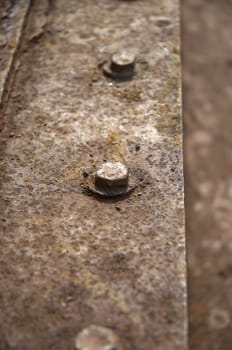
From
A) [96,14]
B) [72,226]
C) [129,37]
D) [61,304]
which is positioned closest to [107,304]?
[61,304]

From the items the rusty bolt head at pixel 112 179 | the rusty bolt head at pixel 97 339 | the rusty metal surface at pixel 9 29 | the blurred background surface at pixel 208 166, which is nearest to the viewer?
the rusty bolt head at pixel 97 339

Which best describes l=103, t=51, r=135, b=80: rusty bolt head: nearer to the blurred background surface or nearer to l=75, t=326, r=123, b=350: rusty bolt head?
l=75, t=326, r=123, b=350: rusty bolt head

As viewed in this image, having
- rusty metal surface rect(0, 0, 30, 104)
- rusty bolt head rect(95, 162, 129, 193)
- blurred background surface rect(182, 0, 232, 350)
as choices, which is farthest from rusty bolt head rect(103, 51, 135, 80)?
blurred background surface rect(182, 0, 232, 350)

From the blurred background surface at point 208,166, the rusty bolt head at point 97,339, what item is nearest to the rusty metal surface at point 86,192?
the rusty bolt head at point 97,339

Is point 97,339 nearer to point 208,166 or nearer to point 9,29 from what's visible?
point 9,29

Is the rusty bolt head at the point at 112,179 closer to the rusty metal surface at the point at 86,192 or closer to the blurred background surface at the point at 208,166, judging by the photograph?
the rusty metal surface at the point at 86,192

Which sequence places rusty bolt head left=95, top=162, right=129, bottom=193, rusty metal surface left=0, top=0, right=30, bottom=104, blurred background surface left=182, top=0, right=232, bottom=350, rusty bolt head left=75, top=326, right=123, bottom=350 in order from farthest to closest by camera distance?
blurred background surface left=182, top=0, right=232, bottom=350, rusty metal surface left=0, top=0, right=30, bottom=104, rusty bolt head left=95, top=162, right=129, bottom=193, rusty bolt head left=75, top=326, right=123, bottom=350

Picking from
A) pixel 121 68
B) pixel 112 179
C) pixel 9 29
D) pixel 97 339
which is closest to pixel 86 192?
pixel 112 179
